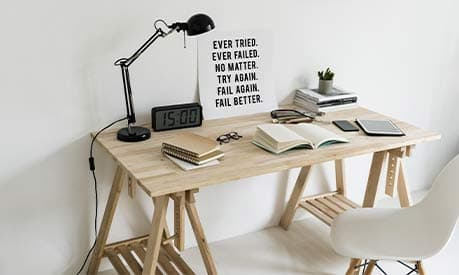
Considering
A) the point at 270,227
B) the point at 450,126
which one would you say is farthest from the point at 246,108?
the point at 450,126

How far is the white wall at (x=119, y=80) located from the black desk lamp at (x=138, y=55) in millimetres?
90

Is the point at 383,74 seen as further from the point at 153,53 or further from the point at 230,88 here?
the point at 153,53

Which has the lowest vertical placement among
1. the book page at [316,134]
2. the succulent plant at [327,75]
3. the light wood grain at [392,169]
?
the light wood grain at [392,169]

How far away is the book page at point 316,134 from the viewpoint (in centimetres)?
212

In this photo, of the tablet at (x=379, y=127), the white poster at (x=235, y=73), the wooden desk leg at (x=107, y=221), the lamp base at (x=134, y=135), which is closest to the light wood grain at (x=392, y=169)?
the tablet at (x=379, y=127)

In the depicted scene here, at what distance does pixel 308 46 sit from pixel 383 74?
55 centimetres

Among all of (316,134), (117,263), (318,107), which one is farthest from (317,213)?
(117,263)

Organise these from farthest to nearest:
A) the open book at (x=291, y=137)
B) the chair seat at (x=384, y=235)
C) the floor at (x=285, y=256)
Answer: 1. the floor at (x=285, y=256)
2. the open book at (x=291, y=137)
3. the chair seat at (x=384, y=235)

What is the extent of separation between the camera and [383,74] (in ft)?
9.64

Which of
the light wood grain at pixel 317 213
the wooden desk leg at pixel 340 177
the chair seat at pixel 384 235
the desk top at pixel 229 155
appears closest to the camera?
the desk top at pixel 229 155

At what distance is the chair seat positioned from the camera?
1.94m

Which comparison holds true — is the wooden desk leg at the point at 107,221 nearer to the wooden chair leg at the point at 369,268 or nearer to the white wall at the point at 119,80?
the white wall at the point at 119,80

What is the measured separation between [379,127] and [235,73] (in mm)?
694

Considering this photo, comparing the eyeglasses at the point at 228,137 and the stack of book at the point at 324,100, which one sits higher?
the stack of book at the point at 324,100
